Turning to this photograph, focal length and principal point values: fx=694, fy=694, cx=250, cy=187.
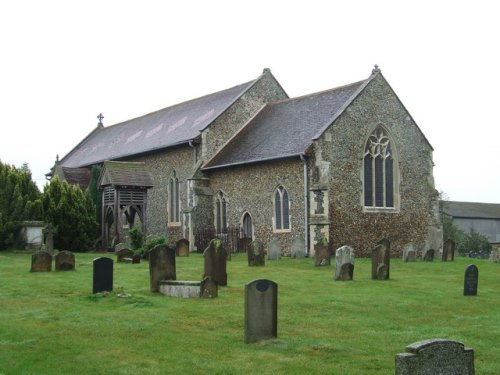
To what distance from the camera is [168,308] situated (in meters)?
13.2

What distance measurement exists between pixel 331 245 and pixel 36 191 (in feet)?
45.0

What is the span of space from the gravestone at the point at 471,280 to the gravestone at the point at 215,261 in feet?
18.2

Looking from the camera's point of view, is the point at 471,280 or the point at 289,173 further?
the point at 289,173

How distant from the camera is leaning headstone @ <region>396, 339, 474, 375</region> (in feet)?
22.3

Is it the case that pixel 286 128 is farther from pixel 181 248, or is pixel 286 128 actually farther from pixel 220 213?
pixel 181 248

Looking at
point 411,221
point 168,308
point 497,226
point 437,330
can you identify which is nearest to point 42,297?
point 168,308

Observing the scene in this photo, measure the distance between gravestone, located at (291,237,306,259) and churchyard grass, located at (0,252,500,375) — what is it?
27.8ft

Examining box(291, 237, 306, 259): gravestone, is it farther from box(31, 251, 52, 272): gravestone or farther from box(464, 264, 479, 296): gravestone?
box(464, 264, 479, 296): gravestone

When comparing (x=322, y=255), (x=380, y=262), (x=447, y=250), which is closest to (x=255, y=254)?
(x=322, y=255)

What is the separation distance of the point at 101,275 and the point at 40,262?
574 centimetres

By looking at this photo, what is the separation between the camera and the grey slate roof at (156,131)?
36.4 m

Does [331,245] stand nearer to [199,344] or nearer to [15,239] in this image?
[15,239]

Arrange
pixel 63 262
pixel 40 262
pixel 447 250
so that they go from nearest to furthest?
1. pixel 40 262
2. pixel 63 262
3. pixel 447 250

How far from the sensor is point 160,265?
15500mm
